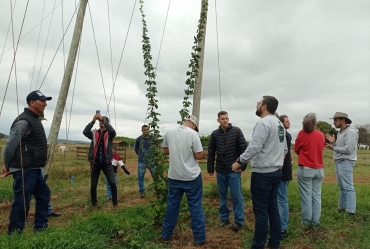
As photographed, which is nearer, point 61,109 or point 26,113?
point 26,113

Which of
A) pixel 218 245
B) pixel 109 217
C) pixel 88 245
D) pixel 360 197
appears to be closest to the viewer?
pixel 88 245

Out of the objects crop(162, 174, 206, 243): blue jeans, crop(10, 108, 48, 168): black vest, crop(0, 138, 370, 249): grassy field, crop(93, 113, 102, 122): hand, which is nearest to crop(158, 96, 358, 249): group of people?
crop(162, 174, 206, 243): blue jeans

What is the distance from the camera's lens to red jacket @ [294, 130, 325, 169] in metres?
4.53

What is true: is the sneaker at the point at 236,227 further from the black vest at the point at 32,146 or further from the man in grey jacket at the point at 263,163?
the black vest at the point at 32,146

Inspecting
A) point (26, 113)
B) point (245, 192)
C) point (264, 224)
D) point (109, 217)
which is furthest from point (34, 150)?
point (245, 192)

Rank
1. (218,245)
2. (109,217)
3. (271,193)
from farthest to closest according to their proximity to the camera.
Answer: (109,217) < (218,245) < (271,193)

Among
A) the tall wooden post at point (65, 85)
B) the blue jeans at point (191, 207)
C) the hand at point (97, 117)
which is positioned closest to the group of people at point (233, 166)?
the blue jeans at point (191, 207)

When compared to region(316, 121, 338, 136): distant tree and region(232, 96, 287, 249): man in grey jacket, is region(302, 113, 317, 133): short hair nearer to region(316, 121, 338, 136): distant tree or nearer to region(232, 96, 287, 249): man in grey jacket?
region(316, 121, 338, 136): distant tree

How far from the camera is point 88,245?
11.4ft

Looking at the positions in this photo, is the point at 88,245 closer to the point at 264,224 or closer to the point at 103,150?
the point at 264,224

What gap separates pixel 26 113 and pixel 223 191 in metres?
3.06

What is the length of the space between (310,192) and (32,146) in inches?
157

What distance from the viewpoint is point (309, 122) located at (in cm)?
454

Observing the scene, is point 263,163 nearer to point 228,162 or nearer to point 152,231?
point 228,162
